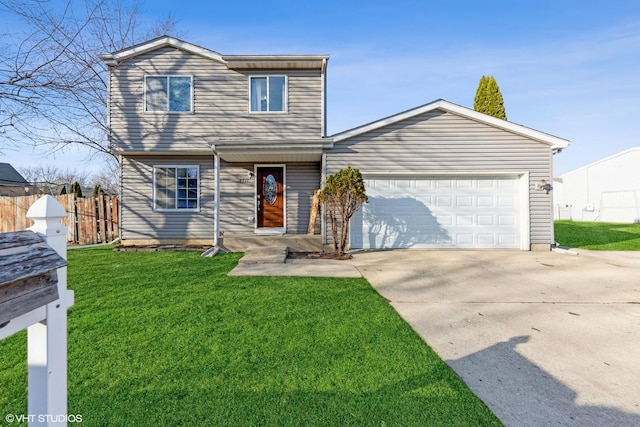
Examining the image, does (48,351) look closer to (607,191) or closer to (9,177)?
(607,191)

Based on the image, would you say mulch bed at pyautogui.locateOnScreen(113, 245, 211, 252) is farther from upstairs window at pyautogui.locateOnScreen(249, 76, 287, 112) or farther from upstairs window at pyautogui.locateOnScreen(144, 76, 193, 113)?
upstairs window at pyautogui.locateOnScreen(249, 76, 287, 112)

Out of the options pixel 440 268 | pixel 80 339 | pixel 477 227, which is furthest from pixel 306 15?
pixel 80 339

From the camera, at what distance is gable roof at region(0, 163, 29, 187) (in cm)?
2625

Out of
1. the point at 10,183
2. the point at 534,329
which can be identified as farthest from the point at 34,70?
the point at 10,183

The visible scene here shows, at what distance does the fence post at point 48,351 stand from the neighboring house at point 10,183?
32.9 metres

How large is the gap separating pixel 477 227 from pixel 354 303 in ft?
20.5

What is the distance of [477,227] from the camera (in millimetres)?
8656

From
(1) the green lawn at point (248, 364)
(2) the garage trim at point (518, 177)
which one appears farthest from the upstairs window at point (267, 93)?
(1) the green lawn at point (248, 364)

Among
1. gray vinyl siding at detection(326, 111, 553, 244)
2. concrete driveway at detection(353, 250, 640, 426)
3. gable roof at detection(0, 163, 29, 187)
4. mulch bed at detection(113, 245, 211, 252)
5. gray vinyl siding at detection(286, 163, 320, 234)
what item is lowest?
concrete driveway at detection(353, 250, 640, 426)

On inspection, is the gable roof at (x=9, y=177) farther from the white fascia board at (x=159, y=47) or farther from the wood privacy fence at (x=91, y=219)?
the white fascia board at (x=159, y=47)

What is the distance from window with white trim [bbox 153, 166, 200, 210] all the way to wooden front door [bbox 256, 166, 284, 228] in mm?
2011

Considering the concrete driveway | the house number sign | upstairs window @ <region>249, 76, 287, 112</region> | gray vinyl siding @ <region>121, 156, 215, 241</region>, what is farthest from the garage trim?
gray vinyl siding @ <region>121, 156, 215, 241</region>

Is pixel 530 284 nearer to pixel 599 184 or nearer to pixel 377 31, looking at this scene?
pixel 377 31

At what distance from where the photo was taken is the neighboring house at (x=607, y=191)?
63.8 ft
